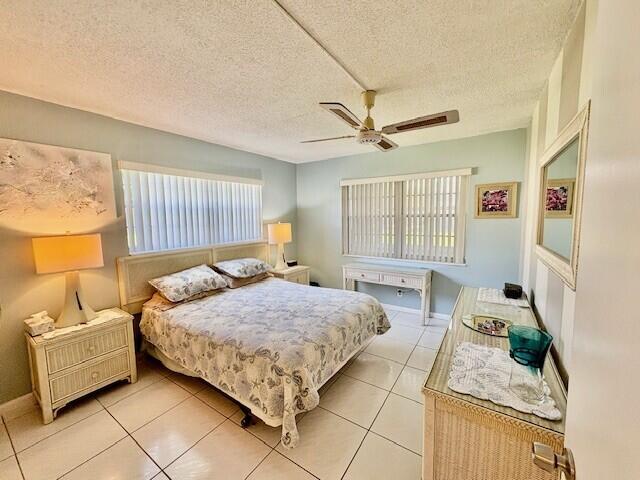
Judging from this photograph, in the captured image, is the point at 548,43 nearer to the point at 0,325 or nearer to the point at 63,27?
the point at 63,27

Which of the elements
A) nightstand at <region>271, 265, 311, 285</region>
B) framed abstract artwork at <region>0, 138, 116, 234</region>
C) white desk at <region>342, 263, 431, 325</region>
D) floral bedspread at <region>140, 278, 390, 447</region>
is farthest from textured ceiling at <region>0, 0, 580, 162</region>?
nightstand at <region>271, 265, 311, 285</region>

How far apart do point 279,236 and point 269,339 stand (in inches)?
88.8

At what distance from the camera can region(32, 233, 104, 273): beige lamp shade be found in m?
1.88

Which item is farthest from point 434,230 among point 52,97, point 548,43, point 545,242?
point 52,97

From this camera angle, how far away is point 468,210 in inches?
130

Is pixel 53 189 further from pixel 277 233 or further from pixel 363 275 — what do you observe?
pixel 363 275

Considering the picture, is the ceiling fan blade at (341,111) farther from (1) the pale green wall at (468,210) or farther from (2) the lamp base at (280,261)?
(2) the lamp base at (280,261)

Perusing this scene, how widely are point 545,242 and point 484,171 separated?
5.62ft

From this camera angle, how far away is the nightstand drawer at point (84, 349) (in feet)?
6.28

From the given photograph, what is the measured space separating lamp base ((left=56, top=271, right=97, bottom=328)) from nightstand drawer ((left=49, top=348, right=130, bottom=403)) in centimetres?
37

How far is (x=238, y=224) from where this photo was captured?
3750 millimetres

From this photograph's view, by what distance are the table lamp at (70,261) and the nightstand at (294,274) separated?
2.05 meters

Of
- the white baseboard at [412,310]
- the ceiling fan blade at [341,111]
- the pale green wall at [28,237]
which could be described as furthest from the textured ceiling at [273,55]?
the white baseboard at [412,310]

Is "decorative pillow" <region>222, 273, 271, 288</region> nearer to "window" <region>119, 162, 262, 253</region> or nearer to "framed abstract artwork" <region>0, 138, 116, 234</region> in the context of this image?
"window" <region>119, 162, 262, 253</region>
